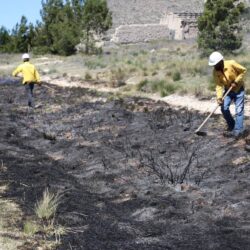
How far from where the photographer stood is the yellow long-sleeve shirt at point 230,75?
10953 mm

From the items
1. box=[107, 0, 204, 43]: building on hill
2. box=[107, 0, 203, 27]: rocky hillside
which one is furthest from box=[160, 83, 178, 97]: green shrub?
box=[107, 0, 203, 27]: rocky hillside

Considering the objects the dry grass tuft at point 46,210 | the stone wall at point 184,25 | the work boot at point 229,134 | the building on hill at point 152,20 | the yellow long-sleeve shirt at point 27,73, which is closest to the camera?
the dry grass tuft at point 46,210

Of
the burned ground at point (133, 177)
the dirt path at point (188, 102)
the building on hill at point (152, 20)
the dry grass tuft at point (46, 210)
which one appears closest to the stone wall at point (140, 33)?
the building on hill at point (152, 20)

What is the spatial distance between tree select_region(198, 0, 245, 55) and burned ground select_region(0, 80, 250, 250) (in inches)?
751

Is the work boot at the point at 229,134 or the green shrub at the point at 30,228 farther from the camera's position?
the work boot at the point at 229,134

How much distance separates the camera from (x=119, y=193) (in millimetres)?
8594

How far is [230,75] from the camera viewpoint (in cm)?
1100

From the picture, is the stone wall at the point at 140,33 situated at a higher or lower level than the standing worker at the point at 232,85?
lower

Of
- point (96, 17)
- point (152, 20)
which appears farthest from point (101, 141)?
point (152, 20)

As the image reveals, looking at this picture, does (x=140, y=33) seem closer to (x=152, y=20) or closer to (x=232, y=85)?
(x=152, y=20)

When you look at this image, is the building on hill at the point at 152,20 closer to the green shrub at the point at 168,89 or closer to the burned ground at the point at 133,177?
the green shrub at the point at 168,89

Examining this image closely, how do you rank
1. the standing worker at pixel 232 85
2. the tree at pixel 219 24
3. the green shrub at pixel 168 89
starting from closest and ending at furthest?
the standing worker at pixel 232 85, the green shrub at pixel 168 89, the tree at pixel 219 24

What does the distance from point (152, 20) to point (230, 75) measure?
6456 cm

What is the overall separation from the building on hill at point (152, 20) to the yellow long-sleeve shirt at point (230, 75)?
51.5 m
